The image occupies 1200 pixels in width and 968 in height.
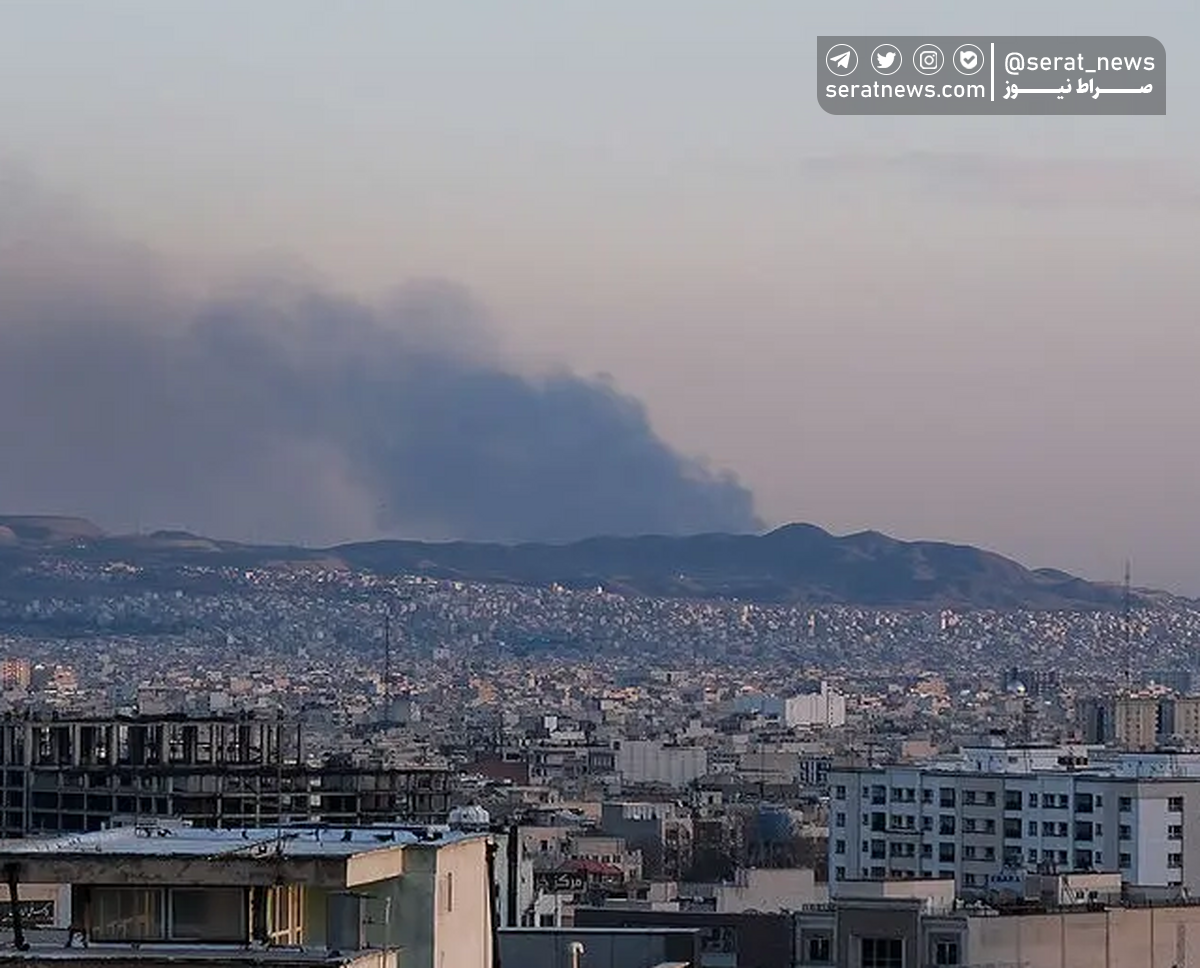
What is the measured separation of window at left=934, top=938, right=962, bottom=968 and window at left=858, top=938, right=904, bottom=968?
3.91ft

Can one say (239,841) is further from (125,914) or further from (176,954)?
(176,954)

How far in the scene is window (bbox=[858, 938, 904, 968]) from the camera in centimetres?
4497

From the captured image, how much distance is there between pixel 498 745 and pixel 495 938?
169 meters

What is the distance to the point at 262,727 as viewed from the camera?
76438mm

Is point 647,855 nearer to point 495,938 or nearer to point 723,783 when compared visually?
point 723,783

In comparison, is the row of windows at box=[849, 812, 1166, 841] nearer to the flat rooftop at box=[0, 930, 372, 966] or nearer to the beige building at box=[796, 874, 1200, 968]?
the beige building at box=[796, 874, 1200, 968]

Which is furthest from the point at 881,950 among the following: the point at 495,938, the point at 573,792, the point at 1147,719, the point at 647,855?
the point at 1147,719

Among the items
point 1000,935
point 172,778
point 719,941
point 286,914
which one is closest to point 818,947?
point 1000,935

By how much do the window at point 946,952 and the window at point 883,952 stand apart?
3.91 ft

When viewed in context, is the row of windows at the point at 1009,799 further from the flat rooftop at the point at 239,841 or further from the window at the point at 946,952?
the flat rooftop at the point at 239,841

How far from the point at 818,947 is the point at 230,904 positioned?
2936 centimetres

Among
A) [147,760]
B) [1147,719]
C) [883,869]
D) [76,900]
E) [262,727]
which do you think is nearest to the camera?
[76,900]

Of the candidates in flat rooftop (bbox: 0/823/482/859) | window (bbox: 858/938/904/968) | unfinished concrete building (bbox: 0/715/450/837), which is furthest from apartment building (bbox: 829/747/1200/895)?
flat rooftop (bbox: 0/823/482/859)

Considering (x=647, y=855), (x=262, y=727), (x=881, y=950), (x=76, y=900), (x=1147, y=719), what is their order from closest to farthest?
(x=76, y=900) → (x=881, y=950) → (x=262, y=727) → (x=647, y=855) → (x=1147, y=719)
